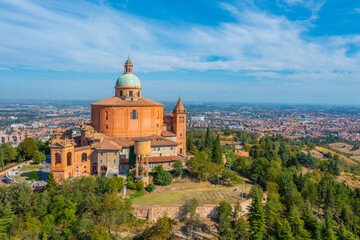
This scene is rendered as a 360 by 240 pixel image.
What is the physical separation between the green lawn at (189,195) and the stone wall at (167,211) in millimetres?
1322

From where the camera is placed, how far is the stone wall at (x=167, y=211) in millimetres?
36344

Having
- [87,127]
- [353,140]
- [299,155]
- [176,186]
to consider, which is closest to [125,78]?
[87,127]

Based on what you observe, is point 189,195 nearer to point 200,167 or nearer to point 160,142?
point 200,167

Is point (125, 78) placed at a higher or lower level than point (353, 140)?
higher

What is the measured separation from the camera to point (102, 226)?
3078 cm

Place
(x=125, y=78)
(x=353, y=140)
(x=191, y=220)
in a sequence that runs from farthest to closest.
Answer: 1. (x=353, y=140)
2. (x=125, y=78)
3. (x=191, y=220)

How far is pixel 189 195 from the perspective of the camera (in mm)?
41719

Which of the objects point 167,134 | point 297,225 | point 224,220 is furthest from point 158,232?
point 167,134

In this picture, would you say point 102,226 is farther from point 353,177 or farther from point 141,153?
point 353,177

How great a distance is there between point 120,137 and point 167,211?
21.9m

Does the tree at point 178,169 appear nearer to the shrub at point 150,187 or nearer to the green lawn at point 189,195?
the green lawn at point 189,195

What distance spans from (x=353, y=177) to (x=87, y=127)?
79107 millimetres

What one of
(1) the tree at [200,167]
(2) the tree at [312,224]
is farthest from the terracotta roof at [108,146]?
(2) the tree at [312,224]

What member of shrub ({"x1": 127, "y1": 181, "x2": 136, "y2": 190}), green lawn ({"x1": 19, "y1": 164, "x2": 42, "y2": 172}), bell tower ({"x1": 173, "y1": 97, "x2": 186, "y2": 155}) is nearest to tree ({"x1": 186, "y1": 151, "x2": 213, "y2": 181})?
bell tower ({"x1": 173, "y1": 97, "x2": 186, "y2": 155})
